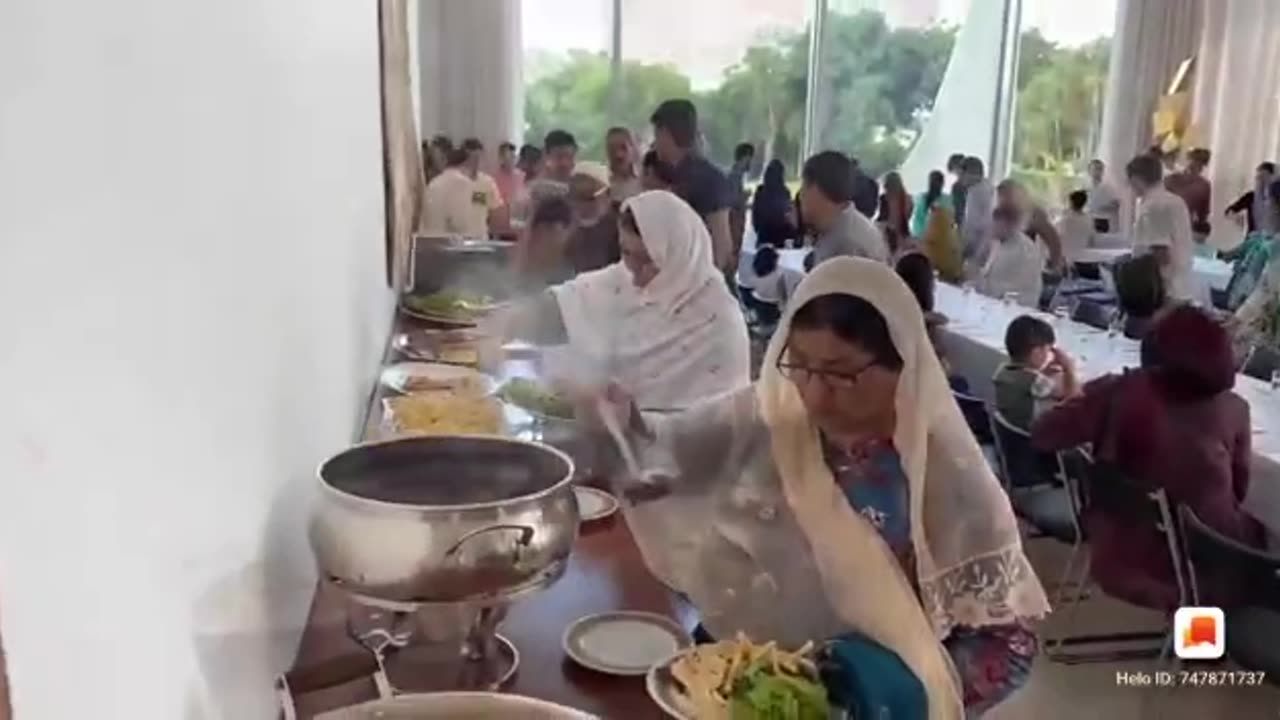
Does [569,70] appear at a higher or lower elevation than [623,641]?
higher

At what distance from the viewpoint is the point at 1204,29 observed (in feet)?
19.8

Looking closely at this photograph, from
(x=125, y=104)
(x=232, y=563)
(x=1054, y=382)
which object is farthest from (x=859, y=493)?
(x=1054, y=382)

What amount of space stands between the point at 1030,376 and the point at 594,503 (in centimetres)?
166

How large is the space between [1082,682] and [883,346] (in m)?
1.65

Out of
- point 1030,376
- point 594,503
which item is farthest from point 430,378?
point 1030,376

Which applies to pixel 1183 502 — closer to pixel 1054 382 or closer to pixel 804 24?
pixel 1054 382

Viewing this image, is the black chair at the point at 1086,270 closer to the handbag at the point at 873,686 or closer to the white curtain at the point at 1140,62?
the white curtain at the point at 1140,62

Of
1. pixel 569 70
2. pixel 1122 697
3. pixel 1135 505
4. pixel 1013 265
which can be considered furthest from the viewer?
pixel 569 70

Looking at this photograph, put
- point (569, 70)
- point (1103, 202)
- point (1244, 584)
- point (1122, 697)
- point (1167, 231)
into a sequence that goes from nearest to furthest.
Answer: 1. point (1244, 584)
2. point (1122, 697)
3. point (1167, 231)
4. point (1103, 202)
5. point (569, 70)

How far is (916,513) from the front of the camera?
916 millimetres

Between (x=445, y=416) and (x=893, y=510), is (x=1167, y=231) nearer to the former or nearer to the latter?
(x=445, y=416)

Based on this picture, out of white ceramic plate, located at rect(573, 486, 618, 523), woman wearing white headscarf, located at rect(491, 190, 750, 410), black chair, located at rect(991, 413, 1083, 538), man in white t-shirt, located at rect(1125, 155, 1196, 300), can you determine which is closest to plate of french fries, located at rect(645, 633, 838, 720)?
white ceramic plate, located at rect(573, 486, 618, 523)

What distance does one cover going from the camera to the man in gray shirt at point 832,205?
2418mm

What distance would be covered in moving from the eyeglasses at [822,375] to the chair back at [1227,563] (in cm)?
118
